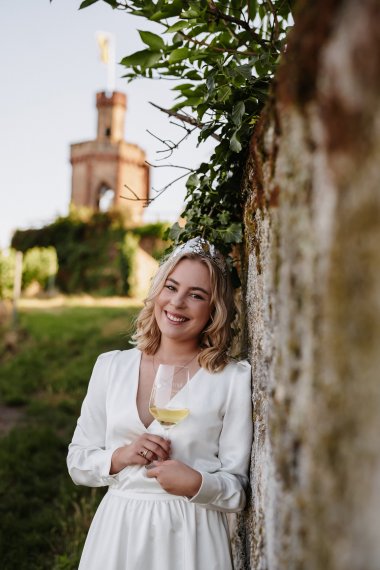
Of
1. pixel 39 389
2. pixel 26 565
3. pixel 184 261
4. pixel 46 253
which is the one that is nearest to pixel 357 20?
pixel 184 261

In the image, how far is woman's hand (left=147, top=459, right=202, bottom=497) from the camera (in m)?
1.79

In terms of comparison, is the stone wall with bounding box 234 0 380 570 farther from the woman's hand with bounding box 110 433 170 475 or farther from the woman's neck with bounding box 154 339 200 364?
the woman's neck with bounding box 154 339 200 364

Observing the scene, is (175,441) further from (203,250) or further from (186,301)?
(203,250)

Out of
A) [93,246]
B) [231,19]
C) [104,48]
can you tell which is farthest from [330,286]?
[104,48]

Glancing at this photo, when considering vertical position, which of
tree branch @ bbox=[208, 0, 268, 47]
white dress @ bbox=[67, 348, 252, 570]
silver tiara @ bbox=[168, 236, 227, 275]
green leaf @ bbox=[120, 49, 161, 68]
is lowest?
white dress @ bbox=[67, 348, 252, 570]

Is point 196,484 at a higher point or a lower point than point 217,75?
lower

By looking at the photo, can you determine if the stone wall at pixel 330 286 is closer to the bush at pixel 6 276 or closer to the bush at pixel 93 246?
the bush at pixel 6 276

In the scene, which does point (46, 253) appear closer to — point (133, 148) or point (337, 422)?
point (133, 148)

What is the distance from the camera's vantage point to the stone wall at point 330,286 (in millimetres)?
626

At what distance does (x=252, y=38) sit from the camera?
7.07 ft

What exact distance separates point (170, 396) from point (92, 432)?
0.61 meters

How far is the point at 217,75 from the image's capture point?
1.96m

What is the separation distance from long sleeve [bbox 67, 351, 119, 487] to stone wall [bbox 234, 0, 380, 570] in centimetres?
130

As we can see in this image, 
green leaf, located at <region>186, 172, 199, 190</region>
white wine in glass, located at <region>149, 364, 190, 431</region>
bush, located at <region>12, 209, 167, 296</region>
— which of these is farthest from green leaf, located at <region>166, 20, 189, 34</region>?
bush, located at <region>12, 209, 167, 296</region>
